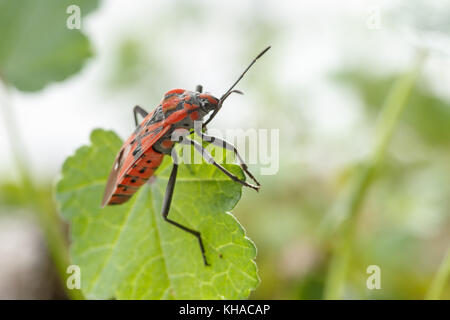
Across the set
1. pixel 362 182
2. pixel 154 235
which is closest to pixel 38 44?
pixel 154 235

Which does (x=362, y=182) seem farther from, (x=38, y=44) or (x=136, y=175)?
(x=38, y=44)

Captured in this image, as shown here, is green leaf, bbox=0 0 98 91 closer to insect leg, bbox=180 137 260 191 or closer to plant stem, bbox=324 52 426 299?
insect leg, bbox=180 137 260 191

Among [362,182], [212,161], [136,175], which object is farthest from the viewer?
[362,182]

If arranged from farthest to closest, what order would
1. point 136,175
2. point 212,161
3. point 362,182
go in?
1. point 362,182
2. point 136,175
3. point 212,161

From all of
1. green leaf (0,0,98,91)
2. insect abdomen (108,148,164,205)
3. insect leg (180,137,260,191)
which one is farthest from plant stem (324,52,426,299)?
green leaf (0,0,98,91)

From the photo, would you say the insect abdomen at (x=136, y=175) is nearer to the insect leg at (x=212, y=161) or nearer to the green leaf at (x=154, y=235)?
the green leaf at (x=154, y=235)
